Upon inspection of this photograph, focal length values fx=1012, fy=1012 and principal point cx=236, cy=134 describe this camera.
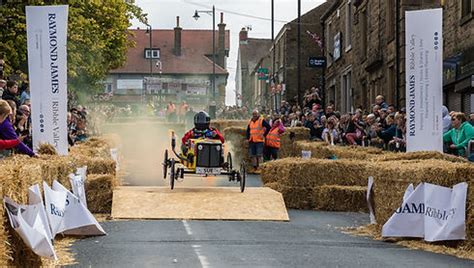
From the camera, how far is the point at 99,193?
18406mm

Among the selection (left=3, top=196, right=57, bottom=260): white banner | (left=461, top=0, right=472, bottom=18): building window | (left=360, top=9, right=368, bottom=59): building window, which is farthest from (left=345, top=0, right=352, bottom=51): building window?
(left=3, top=196, right=57, bottom=260): white banner

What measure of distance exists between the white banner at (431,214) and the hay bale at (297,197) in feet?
19.8

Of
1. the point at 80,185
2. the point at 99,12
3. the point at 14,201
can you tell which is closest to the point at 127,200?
the point at 80,185

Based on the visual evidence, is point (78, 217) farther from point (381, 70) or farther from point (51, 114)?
point (381, 70)

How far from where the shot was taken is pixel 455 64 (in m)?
27.7

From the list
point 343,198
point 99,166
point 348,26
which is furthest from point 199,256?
point 348,26

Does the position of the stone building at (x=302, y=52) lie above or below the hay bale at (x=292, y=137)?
above

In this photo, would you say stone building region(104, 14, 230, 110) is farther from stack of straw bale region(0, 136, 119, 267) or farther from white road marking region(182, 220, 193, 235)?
white road marking region(182, 220, 193, 235)

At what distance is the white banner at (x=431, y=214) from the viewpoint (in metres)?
13.1

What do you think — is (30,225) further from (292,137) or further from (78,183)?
(292,137)

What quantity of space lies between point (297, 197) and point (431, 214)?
7.06 m

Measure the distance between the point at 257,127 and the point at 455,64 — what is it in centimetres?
677

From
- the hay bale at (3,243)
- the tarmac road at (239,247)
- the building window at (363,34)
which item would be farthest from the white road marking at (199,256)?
the building window at (363,34)

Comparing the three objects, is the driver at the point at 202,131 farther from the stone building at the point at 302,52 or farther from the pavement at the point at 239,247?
the stone building at the point at 302,52
